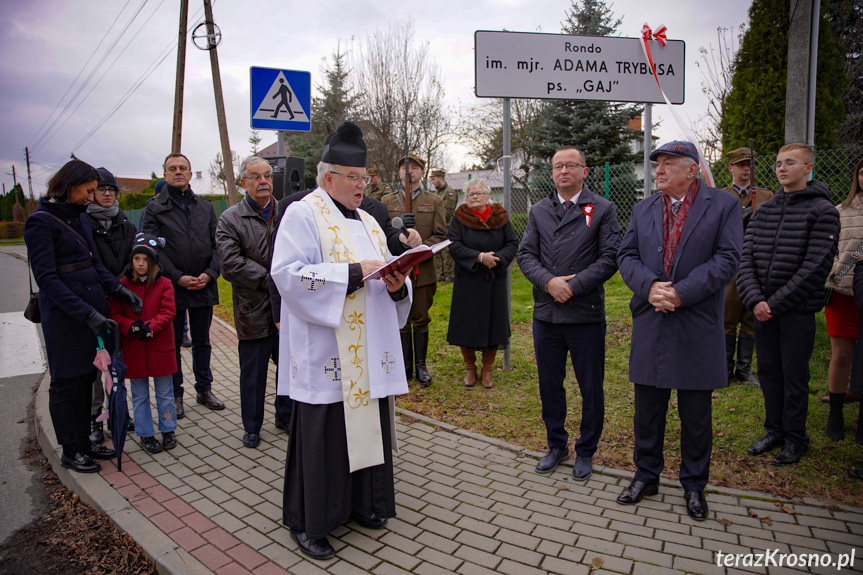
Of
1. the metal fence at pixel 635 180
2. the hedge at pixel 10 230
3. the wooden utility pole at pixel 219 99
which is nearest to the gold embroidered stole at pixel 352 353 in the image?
the metal fence at pixel 635 180

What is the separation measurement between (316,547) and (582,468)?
190 cm

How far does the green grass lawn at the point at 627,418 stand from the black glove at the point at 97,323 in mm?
2733

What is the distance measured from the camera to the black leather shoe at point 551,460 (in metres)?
4.12

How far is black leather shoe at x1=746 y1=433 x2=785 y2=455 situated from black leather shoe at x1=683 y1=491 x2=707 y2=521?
99cm

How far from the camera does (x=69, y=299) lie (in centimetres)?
408

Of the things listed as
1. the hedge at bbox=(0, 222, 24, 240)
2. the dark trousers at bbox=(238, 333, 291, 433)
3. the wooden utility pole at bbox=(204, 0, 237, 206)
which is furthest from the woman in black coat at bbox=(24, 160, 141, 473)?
the hedge at bbox=(0, 222, 24, 240)

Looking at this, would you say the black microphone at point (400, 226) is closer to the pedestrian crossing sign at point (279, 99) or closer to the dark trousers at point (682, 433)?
the dark trousers at point (682, 433)

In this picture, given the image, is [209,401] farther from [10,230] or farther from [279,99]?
[10,230]

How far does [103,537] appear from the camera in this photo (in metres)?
3.55

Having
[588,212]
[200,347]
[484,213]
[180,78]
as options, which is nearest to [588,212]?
[588,212]

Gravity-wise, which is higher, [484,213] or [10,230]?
[10,230]

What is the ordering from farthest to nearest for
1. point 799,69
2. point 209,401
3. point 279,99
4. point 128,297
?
point 799,69 < point 279,99 < point 209,401 < point 128,297

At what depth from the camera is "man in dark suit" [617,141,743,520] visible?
3441 millimetres

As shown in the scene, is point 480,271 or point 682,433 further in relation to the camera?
point 480,271
